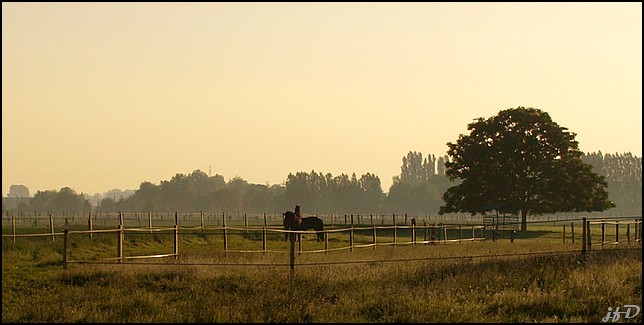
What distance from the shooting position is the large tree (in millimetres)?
68500

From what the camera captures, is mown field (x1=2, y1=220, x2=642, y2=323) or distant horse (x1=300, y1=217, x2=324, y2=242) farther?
distant horse (x1=300, y1=217, x2=324, y2=242)

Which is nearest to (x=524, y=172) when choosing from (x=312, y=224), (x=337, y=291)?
(x=312, y=224)

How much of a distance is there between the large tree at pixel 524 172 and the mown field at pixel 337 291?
1792 inches

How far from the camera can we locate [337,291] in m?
17.4

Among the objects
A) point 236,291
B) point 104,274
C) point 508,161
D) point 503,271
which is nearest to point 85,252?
point 104,274

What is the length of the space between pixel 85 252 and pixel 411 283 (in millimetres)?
20722

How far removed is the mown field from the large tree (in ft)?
149

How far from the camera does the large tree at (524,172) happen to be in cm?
6850

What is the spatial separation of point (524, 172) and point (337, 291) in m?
55.7

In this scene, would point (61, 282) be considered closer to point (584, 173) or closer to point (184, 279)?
point (184, 279)

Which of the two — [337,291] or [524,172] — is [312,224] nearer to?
[524,172]

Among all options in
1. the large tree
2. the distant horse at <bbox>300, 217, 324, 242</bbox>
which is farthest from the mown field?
the large tree
